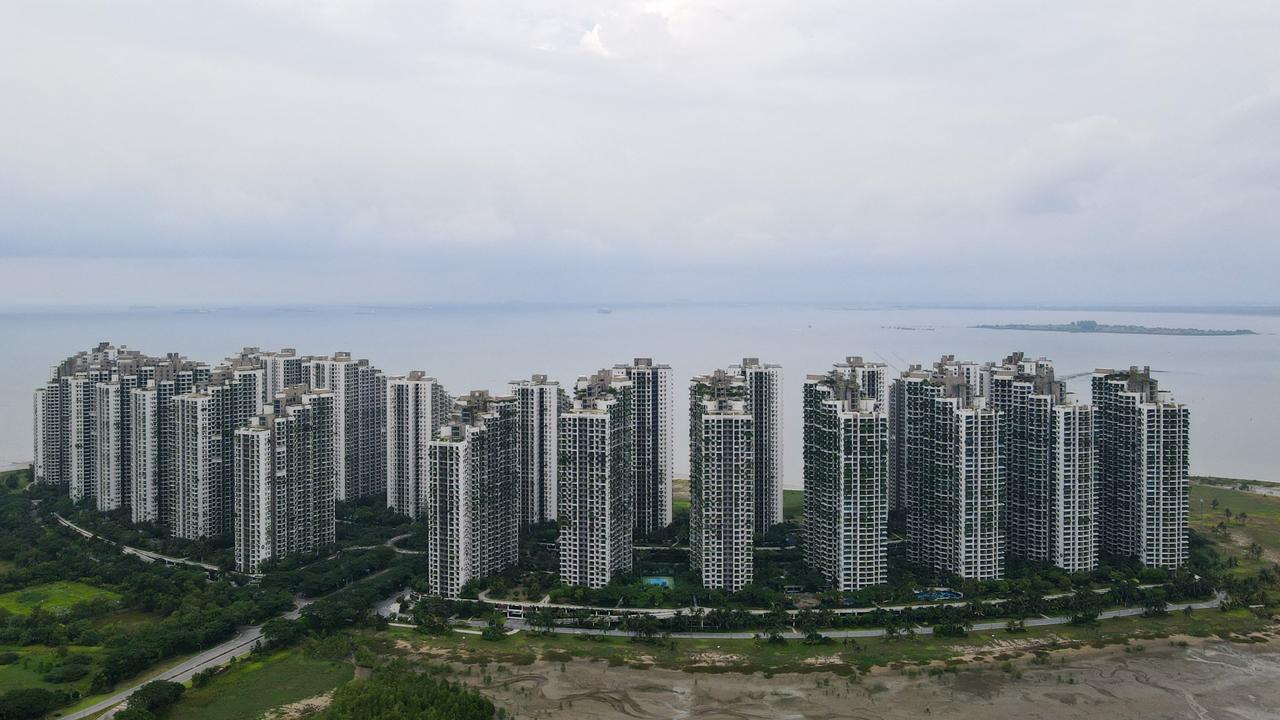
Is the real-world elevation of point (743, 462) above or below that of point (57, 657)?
above

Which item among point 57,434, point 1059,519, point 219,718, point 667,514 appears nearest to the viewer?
point 219,718

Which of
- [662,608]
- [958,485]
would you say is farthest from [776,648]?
[958,485]

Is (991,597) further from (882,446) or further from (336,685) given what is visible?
(336,685)

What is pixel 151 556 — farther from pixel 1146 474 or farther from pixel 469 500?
pixel 1146 474

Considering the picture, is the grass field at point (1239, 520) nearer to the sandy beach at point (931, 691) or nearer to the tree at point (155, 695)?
the sandy beach at point (931, 691)

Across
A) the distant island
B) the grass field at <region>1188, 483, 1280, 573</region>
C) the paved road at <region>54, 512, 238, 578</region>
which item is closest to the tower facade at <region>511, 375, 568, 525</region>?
the paved road at <region>54, 512, 238, 578</region>

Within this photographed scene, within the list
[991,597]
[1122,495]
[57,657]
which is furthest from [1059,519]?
[57,657]

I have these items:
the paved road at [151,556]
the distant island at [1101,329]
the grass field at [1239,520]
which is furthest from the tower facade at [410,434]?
the distant island at [1101,329]
